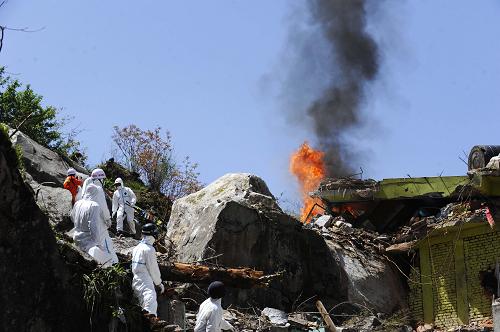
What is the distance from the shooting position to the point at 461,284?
21922 millimetres

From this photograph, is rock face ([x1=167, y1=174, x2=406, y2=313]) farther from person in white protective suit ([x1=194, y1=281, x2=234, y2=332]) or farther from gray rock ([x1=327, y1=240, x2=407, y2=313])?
person in white protective suit ([x1=194, y1=281, x2=234, y2=332])

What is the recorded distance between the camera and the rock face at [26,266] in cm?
1012

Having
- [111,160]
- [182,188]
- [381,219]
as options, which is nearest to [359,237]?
[381,219]

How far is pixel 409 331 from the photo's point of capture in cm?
2084

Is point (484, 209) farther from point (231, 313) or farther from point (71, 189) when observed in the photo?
point (71, 189)

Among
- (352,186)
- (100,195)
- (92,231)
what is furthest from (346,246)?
(92,231)

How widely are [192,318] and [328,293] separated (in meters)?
5.14

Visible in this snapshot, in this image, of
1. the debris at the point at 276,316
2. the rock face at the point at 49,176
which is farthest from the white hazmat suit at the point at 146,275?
the rock face at the point at 49,176

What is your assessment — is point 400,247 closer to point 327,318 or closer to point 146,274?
point 327,318

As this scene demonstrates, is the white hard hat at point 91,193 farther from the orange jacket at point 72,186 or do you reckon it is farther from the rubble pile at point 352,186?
the rubble pile at point 352,186

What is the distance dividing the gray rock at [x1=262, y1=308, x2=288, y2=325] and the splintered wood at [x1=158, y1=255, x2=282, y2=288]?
177 cm

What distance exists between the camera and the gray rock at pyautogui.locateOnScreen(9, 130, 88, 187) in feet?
73.5

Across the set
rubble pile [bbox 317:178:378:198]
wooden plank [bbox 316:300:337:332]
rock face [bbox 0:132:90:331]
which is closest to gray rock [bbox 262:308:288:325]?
wooden plank [bbox 316:300:337:332]

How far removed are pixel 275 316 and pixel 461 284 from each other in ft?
19.8
